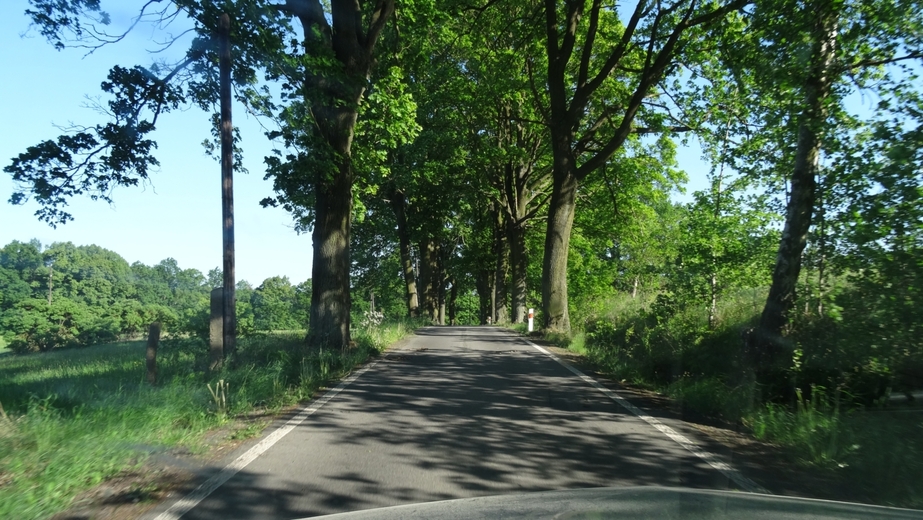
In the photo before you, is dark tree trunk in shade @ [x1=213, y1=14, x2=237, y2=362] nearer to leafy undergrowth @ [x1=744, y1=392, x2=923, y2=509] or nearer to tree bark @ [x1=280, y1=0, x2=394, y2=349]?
tree bark @ [x1=280, y1=0, x2=394, y2=349]

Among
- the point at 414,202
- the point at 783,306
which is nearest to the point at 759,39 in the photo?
the point at 783,306

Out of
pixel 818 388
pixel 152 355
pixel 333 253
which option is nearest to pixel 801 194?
pixel 818 388

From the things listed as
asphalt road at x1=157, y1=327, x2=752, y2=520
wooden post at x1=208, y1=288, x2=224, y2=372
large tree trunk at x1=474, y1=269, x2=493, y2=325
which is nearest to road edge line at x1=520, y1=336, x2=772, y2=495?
asphalt road at x1=157, y1=327, x2=752, y2=520

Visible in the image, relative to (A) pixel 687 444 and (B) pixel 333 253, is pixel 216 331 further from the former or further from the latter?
(A) pixel 687 444

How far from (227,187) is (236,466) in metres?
6.76

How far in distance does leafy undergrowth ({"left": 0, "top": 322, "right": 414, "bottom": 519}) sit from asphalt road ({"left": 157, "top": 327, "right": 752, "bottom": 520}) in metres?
1.02

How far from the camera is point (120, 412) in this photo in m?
7.40

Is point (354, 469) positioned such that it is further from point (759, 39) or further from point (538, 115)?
point (538, 115)

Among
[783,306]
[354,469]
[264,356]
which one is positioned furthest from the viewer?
[264,356]

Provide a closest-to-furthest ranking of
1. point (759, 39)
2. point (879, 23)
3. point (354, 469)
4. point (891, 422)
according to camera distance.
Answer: point (354, 469)
point (891, 422)
point (879, 23)
point (759, 39)

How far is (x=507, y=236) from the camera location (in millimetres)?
38188

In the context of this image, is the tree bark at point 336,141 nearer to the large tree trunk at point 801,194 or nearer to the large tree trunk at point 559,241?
the large tree trunk at point 559,241

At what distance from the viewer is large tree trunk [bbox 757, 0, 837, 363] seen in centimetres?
962

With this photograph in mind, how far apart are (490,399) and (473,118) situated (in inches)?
Result: 871
